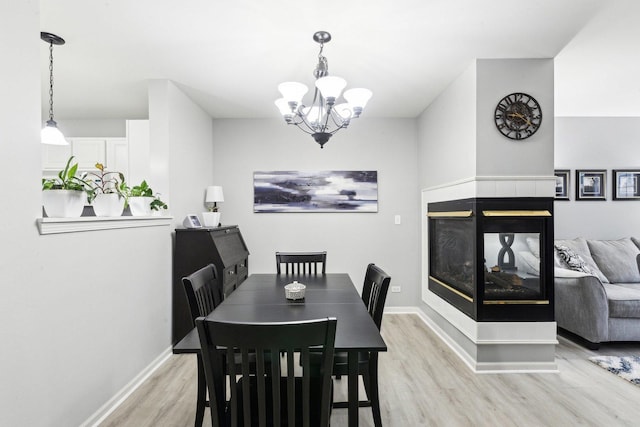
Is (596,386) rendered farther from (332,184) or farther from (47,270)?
(47,270)

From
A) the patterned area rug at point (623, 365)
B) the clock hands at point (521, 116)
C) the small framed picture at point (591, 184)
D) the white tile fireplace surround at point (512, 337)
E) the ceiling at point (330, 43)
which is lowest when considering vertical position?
the patterned area rug at point (623, 365)

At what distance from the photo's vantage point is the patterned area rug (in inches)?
103

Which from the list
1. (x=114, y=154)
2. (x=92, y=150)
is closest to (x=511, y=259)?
(x=114, y=154)

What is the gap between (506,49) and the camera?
8.59 ft

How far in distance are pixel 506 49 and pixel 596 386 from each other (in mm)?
2568

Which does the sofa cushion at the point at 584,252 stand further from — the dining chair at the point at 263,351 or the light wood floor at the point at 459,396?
the dining chair at the point at 263,351

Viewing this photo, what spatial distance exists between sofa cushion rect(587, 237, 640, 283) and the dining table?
3.13 metres

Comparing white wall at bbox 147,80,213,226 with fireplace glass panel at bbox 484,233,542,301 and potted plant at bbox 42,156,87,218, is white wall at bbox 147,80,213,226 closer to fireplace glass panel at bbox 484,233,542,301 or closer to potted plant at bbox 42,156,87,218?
potted plant at bbox 42,156,87,218

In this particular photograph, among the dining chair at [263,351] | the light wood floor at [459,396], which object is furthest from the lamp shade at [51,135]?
the dining chair at [263,351]

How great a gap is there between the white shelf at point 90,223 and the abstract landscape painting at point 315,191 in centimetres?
165

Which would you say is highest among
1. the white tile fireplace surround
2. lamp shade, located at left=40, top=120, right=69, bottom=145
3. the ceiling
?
the ceiling

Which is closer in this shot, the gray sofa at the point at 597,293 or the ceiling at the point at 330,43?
the ceiling at the point at 330,43

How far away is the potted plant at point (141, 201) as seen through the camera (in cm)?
274

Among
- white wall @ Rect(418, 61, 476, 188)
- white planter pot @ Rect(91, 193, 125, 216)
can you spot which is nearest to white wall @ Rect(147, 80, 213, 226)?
white planter pot @ Rect(91, 193, 125, 216)
